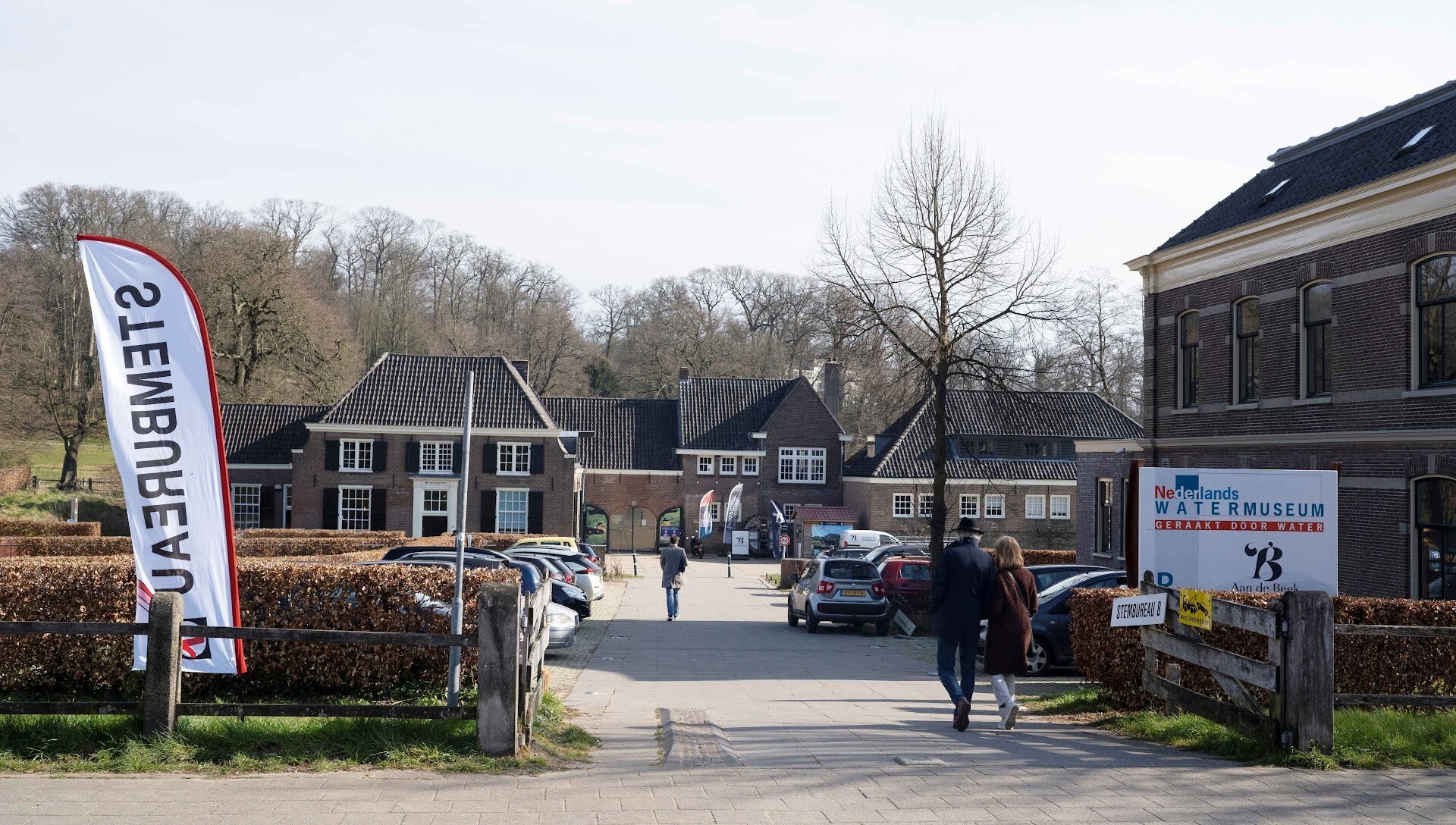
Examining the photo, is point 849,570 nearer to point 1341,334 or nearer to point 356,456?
point 1341,334

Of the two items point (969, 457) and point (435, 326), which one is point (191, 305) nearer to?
point (969, 457)

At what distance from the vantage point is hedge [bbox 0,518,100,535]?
109 feet

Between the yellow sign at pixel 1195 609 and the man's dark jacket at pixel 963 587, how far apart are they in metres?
1.60

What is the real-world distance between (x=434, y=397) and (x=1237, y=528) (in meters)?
41.1

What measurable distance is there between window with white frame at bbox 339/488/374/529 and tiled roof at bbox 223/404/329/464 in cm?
289

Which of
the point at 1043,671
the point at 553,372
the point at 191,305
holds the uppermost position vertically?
the point at 553,372

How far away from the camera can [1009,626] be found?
1042 centimetres

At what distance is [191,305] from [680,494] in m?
49.9

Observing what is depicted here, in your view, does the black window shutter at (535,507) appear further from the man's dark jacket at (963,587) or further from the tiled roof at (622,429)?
the man's dark jacket at (963,587)

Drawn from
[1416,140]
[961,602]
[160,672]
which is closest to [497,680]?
[160,672]

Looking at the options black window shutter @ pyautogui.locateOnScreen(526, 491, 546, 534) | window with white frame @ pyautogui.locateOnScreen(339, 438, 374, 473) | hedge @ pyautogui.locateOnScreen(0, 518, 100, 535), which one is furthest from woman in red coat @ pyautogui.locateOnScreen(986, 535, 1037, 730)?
window with white frame @ pyautogui.locateOnScreen(339, 438, 374, 473)

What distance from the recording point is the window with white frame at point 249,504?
2005 inches

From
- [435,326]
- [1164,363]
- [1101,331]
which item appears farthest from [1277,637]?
[435,326]

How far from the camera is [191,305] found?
357 inches
